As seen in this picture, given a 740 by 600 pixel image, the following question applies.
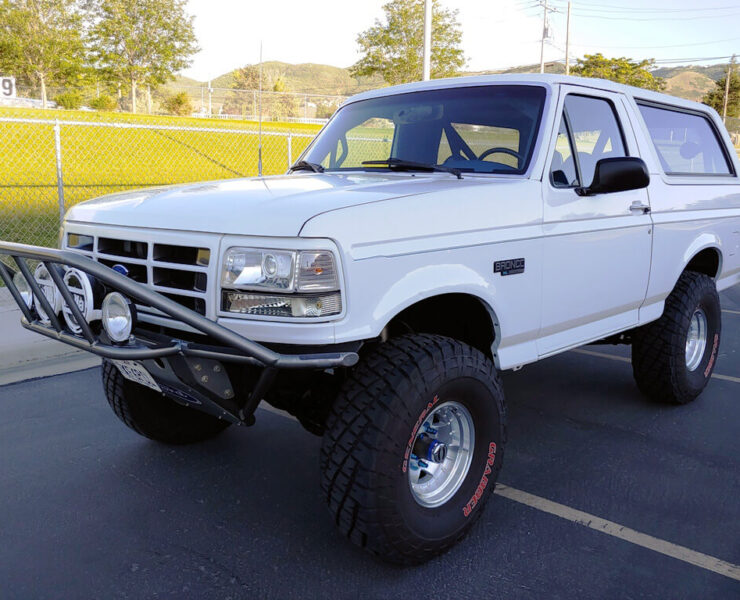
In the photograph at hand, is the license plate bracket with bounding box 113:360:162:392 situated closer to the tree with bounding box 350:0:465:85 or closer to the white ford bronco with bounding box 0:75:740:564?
the white ford bronco with bounding box 0:75:740:564

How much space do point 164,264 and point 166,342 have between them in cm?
30

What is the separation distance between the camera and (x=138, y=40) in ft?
121

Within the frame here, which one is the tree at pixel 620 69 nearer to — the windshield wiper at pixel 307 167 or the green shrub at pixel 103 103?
the green shrub at pixel 103 103

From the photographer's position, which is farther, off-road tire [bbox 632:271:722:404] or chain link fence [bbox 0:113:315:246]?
chain link fence [bbox 0:113:315:246]

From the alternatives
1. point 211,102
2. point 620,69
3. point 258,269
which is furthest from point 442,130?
point 620,69

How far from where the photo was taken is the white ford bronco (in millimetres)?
2551

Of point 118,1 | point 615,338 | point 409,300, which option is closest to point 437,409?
point 409,300

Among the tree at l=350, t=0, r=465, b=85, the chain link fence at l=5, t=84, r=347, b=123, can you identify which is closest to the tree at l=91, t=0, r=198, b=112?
the chain link fence at l=5, t=84, r=347, b=123

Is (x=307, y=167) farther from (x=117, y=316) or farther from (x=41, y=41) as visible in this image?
(x=41, y=41)

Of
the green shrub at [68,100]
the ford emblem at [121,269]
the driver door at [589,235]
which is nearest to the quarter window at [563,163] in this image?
the driver door at [589,235]

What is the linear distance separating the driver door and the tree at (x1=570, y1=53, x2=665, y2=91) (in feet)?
198

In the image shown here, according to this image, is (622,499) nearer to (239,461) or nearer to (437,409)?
(437,409)

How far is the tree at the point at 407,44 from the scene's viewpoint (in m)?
32.8

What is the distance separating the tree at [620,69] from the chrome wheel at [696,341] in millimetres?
59512
